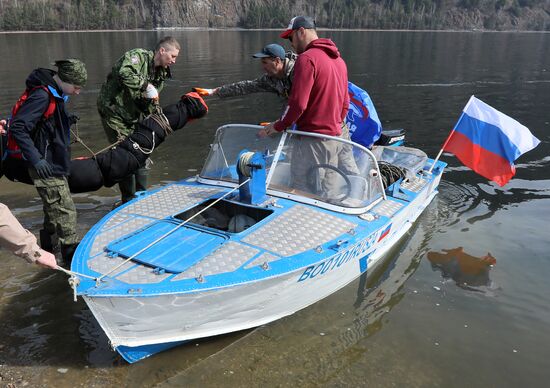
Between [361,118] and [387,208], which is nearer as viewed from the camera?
[387,208]

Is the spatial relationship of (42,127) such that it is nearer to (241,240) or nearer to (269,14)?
(241,240)

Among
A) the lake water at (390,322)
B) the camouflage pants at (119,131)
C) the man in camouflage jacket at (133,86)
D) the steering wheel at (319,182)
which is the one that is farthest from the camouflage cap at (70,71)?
the steering wheel at (319,182)

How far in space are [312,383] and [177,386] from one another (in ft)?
4.01

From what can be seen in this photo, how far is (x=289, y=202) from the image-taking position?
206 inches

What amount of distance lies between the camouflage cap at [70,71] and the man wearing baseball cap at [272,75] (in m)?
1.82

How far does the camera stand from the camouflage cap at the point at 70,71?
436 cm

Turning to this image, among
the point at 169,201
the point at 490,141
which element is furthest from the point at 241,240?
the point at 490,141

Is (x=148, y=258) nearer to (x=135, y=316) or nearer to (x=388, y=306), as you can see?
(x=135, y=316)

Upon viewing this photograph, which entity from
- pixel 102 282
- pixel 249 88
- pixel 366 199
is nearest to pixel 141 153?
pixel 249 88

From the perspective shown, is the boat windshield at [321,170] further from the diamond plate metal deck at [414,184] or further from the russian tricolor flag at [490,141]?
the russian tricolor flag at [490,141]

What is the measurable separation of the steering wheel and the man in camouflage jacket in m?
2.31

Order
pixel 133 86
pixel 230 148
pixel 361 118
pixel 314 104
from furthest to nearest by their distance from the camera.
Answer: pixel 361 118 < pixel 230 148 < pixel 133 86 < pixel 314 104

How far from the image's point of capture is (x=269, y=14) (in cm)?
12975

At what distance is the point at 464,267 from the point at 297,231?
3129 mm
